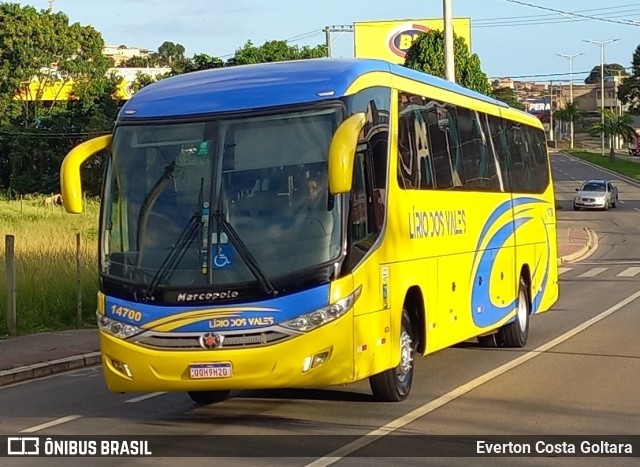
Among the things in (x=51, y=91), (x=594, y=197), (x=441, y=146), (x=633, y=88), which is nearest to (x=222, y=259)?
(x=441, y=146)

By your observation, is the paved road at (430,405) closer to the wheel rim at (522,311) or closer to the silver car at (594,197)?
the wheel rim at (522,311)

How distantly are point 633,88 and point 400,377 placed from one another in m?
114

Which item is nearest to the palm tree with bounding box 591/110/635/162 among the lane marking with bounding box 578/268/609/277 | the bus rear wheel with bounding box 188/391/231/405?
the lane marking with bounding box 578/268/609/277

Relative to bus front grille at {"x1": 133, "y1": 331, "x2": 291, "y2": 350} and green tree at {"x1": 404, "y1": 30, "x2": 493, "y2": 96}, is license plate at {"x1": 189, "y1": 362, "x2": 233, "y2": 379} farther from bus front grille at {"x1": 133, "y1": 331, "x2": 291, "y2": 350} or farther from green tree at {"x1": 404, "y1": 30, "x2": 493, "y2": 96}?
green tree at {"x1": 404, "y1": 30, "x2": 493, "y2": 96}

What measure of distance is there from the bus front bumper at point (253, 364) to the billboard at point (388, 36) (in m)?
65.7

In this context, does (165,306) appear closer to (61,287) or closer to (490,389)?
(490,389)

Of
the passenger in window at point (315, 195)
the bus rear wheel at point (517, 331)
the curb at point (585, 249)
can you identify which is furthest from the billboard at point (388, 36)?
the passenger in window at point (315, 195)

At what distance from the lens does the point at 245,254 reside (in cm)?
962

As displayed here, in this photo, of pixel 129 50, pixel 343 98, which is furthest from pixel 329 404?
pixel 129 50

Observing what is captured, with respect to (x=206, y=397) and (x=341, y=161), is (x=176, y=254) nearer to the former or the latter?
(x=341, y=161)

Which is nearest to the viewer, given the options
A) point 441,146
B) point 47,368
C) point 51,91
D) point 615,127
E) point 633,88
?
point 441,146

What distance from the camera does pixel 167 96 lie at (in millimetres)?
Result: 10500

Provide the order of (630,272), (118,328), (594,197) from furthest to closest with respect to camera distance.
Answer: (594,197) < (630,272) < (118,328)

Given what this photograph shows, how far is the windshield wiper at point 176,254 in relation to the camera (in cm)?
971
